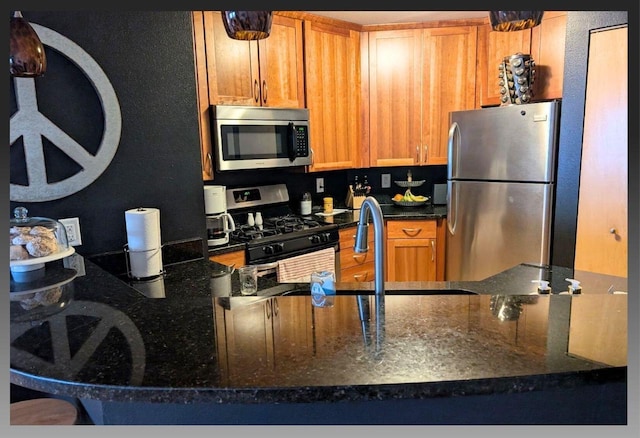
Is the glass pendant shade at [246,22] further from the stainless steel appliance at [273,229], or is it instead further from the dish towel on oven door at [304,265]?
the dish towel on oven door at [304,265]

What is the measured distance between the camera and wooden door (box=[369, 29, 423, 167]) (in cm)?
358

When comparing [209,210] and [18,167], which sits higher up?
[18,167]

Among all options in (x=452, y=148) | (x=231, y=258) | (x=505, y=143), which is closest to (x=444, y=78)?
(x=452, y=148)

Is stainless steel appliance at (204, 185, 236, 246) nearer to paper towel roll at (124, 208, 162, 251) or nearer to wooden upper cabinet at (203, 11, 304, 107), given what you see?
wooden upper cabinet at (203, 11, 304, 107)

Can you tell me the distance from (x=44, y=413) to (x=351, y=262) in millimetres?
Result: 2244

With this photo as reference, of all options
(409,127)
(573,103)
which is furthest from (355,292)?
(409,127)

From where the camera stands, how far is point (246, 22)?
4.47 ft

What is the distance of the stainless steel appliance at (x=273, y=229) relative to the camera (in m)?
2.81

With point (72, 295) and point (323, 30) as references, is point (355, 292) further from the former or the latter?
point (323, 30)

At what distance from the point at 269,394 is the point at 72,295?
2.69 feet

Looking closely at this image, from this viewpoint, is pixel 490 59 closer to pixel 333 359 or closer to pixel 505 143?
pixel 505 143

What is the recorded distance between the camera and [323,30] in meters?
3.34

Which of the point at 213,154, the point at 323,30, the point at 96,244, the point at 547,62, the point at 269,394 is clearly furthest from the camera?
the point at 323,30

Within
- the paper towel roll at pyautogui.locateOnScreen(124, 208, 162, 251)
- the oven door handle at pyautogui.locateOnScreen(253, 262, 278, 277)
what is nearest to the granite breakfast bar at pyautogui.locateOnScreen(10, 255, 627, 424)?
the paper towel roll at pyautogui.locateOnScreen(124, 208, 162, 251)
